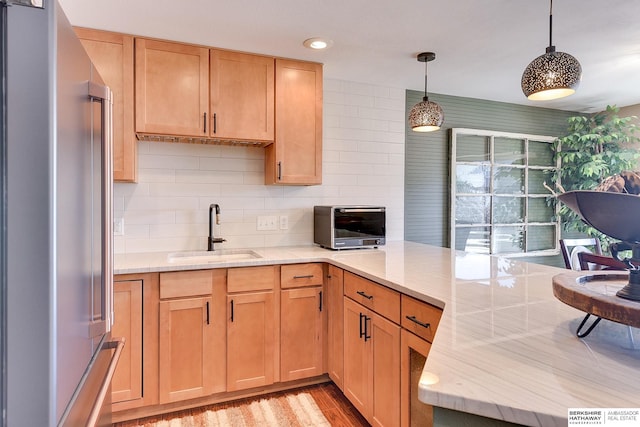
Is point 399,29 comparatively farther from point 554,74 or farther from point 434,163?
point 434,163

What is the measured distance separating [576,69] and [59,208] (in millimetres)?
1989

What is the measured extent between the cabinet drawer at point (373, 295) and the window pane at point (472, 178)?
6.41 ft

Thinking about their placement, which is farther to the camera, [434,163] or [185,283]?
[434,163]

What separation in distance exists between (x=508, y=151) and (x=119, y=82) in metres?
3.57

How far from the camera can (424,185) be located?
354 centimetres

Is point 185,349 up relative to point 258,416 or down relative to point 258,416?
up

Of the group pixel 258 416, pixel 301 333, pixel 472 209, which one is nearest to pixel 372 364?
pixel 301 333

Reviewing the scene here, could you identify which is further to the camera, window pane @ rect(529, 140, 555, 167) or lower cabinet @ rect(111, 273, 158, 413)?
window pane @ rect(529, 140, 555, 167)

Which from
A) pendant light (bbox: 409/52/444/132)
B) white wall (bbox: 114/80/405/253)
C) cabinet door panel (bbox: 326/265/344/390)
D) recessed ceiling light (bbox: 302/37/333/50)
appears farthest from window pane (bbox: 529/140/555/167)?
cabinet door panel (bbox: 326/265/344/390)

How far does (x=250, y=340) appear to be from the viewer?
7.73 feet

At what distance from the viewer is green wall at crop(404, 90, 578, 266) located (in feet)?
11.4

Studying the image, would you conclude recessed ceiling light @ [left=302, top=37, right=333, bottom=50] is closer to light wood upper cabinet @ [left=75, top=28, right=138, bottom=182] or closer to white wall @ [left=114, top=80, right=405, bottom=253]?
white wall @ [left=114, top=80, right=405, bottom=253]

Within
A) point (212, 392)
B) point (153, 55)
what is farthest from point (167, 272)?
point (153, 55)

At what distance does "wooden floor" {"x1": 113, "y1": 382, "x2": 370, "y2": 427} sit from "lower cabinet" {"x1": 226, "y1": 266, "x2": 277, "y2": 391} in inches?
6.1
